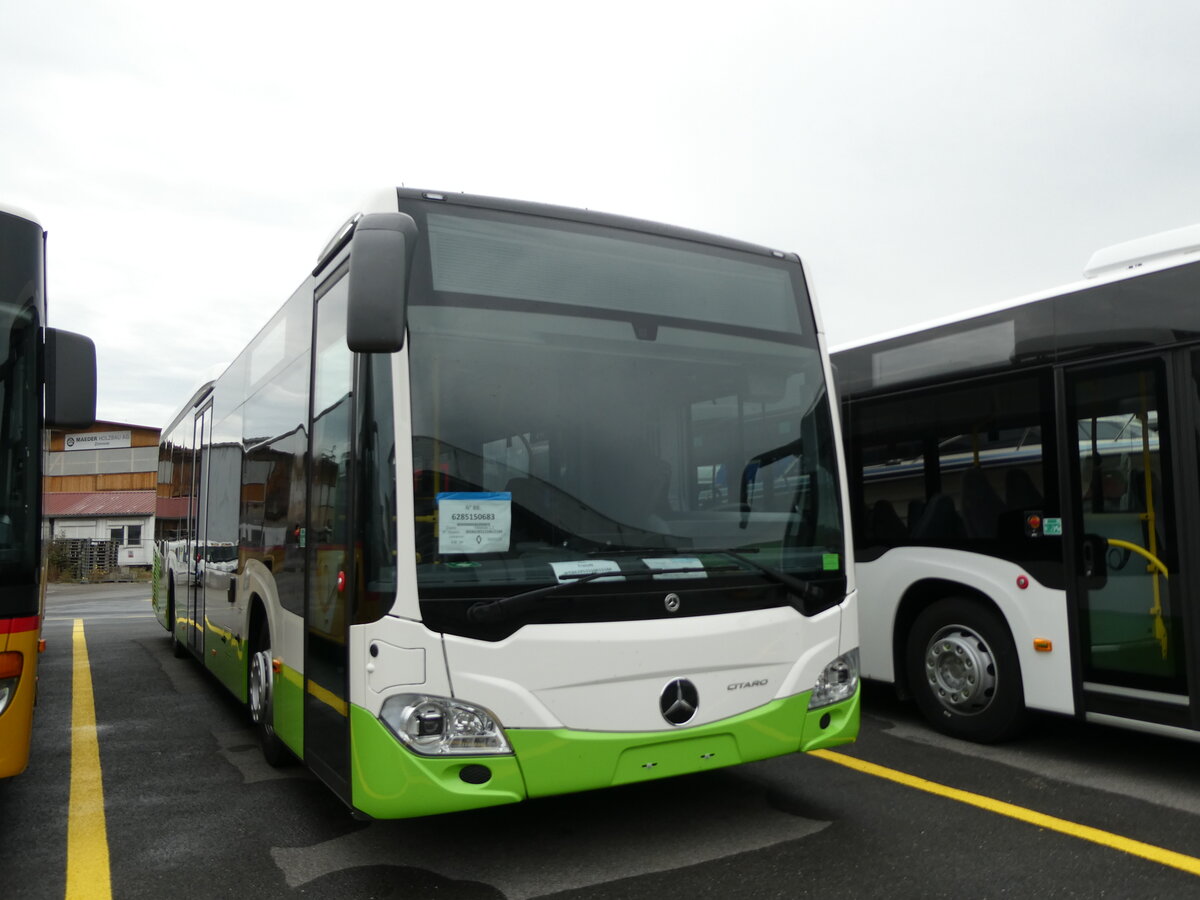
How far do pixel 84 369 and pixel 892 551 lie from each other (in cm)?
488

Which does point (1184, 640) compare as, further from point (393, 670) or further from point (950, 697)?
point (393, 670)

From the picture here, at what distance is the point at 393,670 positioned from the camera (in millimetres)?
3568

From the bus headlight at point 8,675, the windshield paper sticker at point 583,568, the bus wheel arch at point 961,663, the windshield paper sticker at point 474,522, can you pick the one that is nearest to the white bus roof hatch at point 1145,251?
the bus wheel arch at point 961,663

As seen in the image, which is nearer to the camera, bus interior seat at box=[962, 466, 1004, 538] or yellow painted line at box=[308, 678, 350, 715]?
yellow painted line at box=[308, 678, 350, 715]

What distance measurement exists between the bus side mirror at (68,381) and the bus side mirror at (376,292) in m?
1.47

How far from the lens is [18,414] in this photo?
13.0ft

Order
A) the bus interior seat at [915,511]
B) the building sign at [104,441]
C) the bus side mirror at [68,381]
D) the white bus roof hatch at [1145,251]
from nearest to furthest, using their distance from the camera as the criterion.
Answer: the bus side mirror at [68,381] → the white bus roof hatch at [1145,251] → the bus interior seat at [915,511] → the building sign at [104,441]

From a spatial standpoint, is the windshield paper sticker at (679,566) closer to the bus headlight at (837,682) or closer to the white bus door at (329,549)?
the bus headlight at (837,682)

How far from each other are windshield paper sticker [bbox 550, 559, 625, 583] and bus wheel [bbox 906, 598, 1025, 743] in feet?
10.3

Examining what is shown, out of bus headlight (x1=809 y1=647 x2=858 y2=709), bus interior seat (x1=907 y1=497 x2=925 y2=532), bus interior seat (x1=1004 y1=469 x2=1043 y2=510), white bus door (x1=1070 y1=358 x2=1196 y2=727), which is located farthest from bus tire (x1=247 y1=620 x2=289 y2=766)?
white bus door (x1=1070 y1=358 x2=1196 y2=727)

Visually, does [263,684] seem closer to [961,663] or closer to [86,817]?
[86,817]

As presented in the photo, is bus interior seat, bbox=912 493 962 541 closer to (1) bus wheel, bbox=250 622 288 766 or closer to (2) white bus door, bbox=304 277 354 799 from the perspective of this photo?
(2) white bus door, bbox=304 277 354 799

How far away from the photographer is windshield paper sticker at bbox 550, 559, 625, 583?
375cm

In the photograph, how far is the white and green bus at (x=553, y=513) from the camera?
360cm
